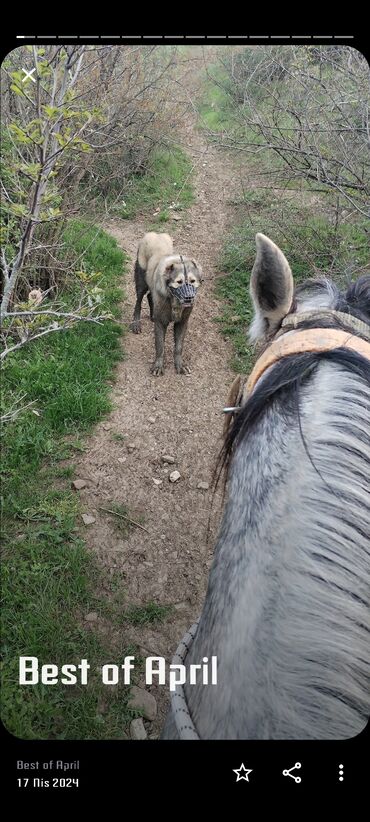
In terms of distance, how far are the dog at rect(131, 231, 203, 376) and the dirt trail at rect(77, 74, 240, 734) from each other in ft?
0.81

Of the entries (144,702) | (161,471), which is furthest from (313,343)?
(161,471)

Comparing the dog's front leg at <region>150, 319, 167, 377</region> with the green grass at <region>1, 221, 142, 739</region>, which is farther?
the dog's front leg at <region>150, 319, 167, 377</region>

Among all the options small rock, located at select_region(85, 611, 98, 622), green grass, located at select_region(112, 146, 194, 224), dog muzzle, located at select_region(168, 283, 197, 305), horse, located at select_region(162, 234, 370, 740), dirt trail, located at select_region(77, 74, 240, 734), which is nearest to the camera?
horse, located at select_region(162, 234, 370, 740)

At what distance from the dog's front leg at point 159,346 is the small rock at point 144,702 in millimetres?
2868

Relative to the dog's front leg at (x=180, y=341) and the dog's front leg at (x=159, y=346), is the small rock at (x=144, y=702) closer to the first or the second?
the dog's front leg at (x=159, y=346)

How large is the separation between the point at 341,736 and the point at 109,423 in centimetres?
328

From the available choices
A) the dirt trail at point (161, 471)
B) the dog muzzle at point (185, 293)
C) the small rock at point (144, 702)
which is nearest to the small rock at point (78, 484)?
the dirt trail at point (161, 471)

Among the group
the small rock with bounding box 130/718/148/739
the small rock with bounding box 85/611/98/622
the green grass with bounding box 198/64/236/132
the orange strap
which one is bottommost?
the small rock with bounding box 130/718/148/739

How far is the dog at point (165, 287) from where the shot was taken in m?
4.28

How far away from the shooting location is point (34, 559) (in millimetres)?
2795

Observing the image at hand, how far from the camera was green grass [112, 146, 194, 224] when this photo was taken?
686 centimetres

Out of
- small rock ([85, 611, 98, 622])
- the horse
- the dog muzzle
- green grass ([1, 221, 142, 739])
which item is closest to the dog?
the dog muzzle

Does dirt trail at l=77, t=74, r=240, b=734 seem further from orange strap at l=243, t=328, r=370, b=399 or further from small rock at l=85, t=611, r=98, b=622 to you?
orange strap at l=243, t=328, r=370, b=399

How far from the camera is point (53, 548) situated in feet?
9.62
